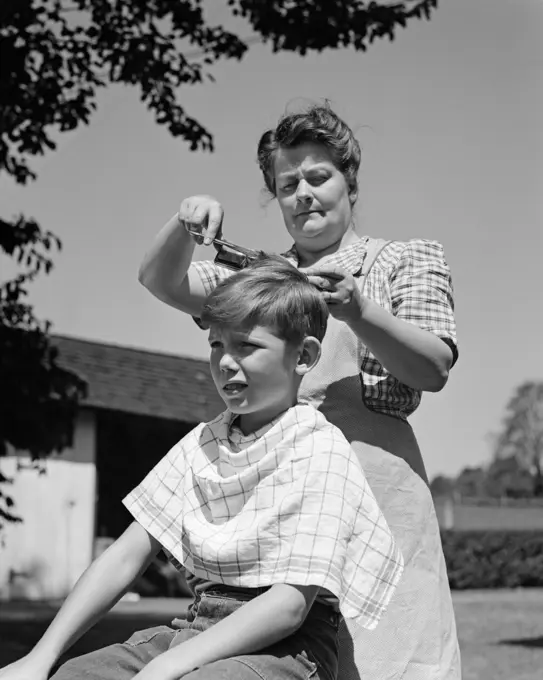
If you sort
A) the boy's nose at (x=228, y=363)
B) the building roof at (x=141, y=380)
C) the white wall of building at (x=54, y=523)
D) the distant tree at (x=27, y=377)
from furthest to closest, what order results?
the building roof at (x=141, y=380)
the white wall of building at (x=54, y=523)
the distant tree at (x=27, y=377)
the boy's nose at (x=228, y=363)

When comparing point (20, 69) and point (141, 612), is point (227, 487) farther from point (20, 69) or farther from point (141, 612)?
point (141, 612)

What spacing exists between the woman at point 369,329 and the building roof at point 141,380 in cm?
1825

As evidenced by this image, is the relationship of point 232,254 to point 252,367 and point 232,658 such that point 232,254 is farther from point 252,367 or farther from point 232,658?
point 232,658

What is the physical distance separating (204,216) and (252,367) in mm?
387

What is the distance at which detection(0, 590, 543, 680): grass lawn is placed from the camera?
33.2 ft

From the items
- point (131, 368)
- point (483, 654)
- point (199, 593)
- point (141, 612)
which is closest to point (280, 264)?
point (199, 593)

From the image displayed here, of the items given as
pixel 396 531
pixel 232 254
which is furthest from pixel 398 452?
pixel 232 254

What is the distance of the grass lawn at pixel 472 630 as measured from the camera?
1013cm

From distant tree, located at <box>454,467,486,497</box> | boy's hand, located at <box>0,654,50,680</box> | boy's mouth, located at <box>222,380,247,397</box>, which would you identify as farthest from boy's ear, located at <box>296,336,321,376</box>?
distant tree, located at <box>454,467,486,497</box>

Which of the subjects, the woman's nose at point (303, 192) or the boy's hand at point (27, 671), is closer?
the boy's hand at point (27, 671)

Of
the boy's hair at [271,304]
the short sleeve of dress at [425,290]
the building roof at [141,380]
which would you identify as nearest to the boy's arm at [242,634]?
the boy's hair at [271,304]

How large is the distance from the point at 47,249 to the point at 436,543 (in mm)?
6750

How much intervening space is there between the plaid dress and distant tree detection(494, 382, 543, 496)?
68.8m

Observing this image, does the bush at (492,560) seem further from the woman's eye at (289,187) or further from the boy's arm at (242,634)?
the boy's arm at (242,634)
